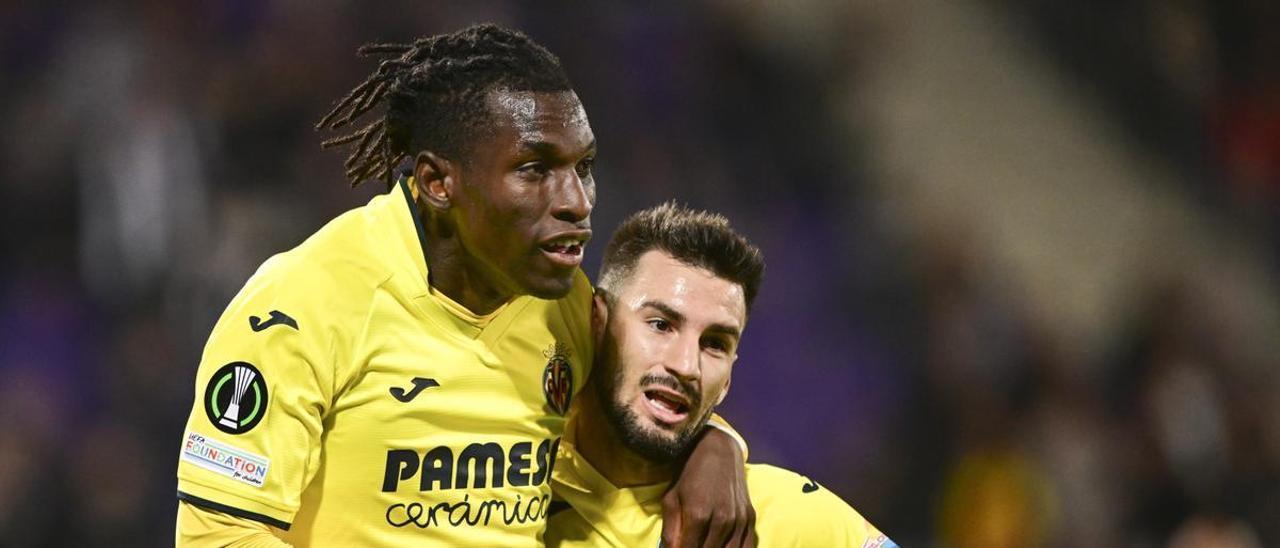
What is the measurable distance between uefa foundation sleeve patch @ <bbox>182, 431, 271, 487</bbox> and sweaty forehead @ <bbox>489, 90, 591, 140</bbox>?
2.46 feet

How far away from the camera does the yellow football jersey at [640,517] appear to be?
11.5 ft

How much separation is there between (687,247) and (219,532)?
1.21 metres

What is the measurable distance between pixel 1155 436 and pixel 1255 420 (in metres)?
0.43

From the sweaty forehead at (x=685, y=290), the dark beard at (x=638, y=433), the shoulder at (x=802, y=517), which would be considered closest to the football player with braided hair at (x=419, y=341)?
the dark beard at (x=638, y=433)

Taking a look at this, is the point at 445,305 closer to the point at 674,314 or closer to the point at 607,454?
the point at 674,314

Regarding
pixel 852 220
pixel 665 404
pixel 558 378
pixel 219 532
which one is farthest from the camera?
pixel 852 220

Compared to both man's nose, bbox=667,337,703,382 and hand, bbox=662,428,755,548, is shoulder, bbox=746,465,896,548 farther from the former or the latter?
man's nose, bbox=667,337,703,382

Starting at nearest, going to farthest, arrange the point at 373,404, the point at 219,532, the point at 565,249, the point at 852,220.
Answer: the point at 219,532, the point at 373,404, the point at 565,249, the point at 852,220

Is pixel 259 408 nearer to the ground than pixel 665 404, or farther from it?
nearer to the ground

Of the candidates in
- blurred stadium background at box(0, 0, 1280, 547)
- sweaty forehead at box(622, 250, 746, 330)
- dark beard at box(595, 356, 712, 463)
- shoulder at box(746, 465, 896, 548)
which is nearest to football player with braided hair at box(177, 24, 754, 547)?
dark beard at box(595, 356, 712, 463)

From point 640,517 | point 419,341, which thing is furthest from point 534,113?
point 640,517

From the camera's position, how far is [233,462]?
2.74 metres

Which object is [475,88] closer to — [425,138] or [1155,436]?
[425,138]

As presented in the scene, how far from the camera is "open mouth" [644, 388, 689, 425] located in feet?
11.0
